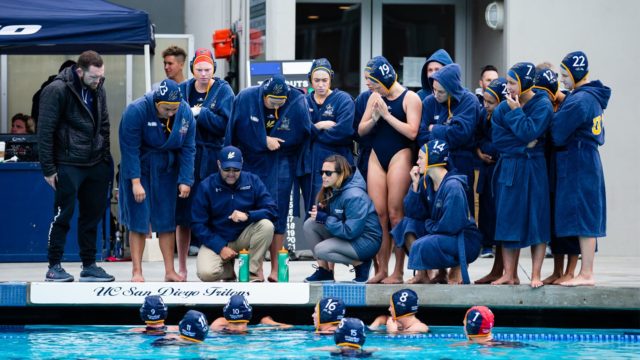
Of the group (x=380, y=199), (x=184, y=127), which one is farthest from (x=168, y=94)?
(x=380, y=199)

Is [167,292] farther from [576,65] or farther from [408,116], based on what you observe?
[576,65]

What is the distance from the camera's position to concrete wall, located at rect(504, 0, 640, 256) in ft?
50.4

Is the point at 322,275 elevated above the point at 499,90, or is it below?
below

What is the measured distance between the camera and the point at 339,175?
11.0m

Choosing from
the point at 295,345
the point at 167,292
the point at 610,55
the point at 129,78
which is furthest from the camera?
the point at 129,78

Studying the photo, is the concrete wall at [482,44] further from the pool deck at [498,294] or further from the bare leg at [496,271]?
the pool deck at [498,294]

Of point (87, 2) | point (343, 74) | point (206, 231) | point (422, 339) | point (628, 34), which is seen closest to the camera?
point (422, 339)

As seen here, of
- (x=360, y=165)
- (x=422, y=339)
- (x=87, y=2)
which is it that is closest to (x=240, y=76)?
(x=87, y=2)

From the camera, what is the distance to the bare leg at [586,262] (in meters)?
10.4

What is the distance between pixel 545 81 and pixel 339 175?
1.91 m

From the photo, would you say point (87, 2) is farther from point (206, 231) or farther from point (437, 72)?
point (437, 72)

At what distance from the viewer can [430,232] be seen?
10648 millimetres

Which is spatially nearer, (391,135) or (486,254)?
(391,135)

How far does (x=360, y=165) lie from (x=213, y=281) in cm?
167
